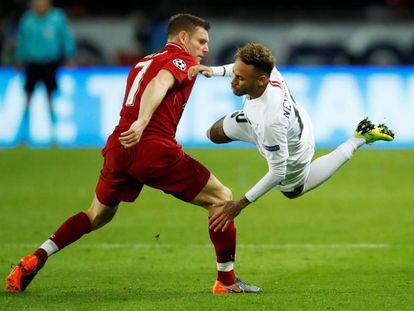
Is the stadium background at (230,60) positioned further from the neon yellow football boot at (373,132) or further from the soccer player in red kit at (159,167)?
the soccer player in red kit at (159,167)

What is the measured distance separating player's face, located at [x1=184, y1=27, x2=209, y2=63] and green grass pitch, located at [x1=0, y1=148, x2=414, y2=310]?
1.80 meters

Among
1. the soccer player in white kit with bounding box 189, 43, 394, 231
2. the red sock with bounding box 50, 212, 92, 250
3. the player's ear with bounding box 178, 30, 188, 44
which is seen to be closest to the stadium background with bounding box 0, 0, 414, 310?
the red sock with bounding box 50, 212, 92, 250

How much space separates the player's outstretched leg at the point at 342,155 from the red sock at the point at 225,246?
1177 mm

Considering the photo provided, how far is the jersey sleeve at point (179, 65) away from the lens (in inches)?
329

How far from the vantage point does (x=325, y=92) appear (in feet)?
63.2

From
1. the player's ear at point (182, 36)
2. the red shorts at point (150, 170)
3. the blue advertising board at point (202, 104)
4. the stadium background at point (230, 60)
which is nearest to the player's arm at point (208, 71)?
the player's ear at point (182, 36)

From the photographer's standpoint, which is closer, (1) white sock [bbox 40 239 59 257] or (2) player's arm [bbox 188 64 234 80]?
(2) player's arm [bbox 188 64 234 80]

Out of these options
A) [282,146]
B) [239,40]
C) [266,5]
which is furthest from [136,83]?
[266,5]

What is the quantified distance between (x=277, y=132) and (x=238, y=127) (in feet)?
3.56

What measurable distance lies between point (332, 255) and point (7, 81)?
33.4ft

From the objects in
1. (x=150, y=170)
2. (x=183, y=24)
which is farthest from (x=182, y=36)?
(x=150, y=170)

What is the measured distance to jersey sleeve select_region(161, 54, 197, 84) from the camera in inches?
329

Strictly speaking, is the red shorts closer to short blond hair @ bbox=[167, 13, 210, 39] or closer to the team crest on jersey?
the team crest on jersey

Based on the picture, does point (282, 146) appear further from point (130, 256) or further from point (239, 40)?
point (239, 40)
